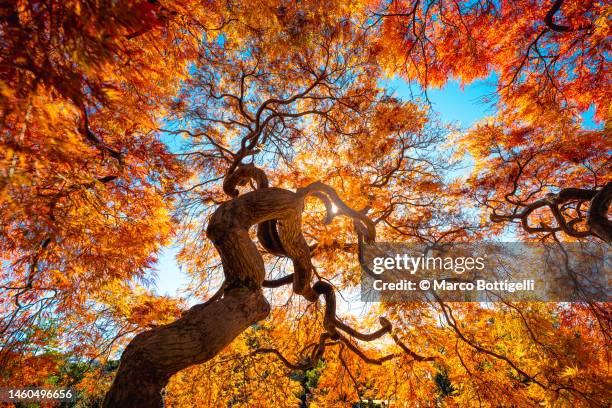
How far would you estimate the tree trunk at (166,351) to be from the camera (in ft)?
4.09

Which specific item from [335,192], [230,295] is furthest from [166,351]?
[335,192]

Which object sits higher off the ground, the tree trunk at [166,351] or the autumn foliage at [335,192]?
the autumn foliage at [335,192]

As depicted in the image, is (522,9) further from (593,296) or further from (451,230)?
(593,296)

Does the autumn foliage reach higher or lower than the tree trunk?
higher

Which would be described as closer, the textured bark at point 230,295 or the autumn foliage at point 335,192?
the textured bark at point 230,295

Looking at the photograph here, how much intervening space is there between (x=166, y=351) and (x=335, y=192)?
215cm

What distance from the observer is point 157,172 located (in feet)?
8.79

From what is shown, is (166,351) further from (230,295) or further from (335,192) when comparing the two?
(335,192)

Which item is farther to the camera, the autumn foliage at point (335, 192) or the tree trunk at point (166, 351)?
the autumn foliage at point (335, 192)

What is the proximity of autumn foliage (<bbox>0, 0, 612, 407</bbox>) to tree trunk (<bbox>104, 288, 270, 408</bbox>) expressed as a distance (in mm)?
142

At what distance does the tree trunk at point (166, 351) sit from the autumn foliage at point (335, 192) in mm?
142

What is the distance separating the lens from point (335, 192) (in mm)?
3018

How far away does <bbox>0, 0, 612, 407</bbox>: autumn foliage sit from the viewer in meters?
2.41

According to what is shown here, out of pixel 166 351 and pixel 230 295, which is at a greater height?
pixel 230 295
